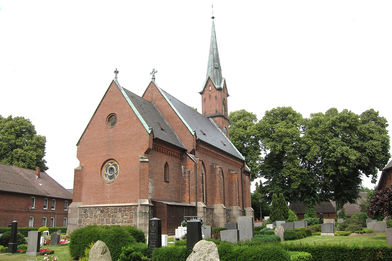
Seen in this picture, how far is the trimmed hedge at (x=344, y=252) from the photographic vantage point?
11148 millimetres

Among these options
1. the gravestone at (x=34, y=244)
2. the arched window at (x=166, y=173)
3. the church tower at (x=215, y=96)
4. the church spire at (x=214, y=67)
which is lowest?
the gravestone at (x=34, y=244)

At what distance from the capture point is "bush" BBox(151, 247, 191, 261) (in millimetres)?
11255

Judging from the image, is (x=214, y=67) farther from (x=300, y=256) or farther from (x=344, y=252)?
(x=300, y=256)

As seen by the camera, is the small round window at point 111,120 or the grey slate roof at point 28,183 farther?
the grey slate roof at point 28,183

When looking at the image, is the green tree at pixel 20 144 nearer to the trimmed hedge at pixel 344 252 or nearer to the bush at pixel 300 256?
the trimmed hedge at pixel 344 252

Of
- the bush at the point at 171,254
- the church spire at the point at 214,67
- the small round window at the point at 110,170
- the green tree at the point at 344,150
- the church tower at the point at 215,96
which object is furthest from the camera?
the church spire at the point at 214,67

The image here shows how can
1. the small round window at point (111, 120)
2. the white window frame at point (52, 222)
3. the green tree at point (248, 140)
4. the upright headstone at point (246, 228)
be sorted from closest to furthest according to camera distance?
the upright headstone at point (246, 228), the small round window at point (111, 120), the white window frame at point (52, 222), the green tree at point (248, 140)

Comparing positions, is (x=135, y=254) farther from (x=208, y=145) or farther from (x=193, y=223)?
(x=208, y=145)

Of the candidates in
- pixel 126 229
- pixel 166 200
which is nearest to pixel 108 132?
pixel 166 200

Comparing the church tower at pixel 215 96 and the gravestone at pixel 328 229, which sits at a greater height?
the church tower at pixel 215 96

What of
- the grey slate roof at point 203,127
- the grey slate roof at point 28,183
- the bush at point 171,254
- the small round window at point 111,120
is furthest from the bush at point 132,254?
the grey slate roof at point 28,183

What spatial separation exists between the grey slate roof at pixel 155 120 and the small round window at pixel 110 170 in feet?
11.8

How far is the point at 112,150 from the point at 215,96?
2100 cm

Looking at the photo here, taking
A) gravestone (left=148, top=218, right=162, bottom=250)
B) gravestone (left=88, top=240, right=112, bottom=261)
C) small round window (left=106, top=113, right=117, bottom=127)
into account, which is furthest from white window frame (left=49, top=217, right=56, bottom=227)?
gravestone (left=88, top=240, right=112, bottom=261)
